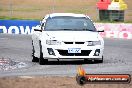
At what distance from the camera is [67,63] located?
801 inches

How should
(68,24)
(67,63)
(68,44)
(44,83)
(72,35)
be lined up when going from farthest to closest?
(68,24)
(67,63)
(72,35)
(68,44)
(44,83)

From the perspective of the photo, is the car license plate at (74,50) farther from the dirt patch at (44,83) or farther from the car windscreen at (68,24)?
the dirt patch at (44,83)

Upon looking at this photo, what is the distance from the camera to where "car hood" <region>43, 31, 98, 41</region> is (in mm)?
19375

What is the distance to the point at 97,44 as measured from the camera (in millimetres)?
19562

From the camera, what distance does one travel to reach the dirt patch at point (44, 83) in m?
14.0

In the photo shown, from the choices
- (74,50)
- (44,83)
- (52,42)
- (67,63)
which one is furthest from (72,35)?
(44,83)

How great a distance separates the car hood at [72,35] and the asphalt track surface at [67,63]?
0.78 m

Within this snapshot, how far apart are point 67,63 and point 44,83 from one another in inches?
231

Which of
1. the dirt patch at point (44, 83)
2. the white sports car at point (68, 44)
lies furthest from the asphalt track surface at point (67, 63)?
the dirt patch at point (44, 83)

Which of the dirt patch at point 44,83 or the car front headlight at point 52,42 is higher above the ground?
the dirt patch at point 44,83

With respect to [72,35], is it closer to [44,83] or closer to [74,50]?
[74,50]

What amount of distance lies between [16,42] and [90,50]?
37.6 ft

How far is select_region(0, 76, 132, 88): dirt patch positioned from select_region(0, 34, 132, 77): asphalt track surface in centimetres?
154

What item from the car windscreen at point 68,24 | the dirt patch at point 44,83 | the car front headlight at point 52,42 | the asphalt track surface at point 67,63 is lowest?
the asphalt track surface at point 67,63
